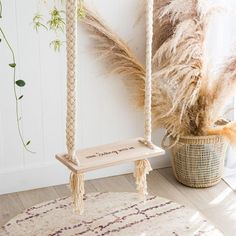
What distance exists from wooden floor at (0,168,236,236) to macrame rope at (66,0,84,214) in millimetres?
544

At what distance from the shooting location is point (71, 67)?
1.91 meters

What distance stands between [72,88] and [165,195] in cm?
97

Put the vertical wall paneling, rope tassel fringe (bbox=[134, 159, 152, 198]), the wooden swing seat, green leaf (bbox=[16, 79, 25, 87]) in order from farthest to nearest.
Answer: the vertical wall paneling < green leaf (bbox=[16, 79, 25, 87]) < rope tassel fringe (bbox=[134, 159, 152, 198]) < the wooden swing seat

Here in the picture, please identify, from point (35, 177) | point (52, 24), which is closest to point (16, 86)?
point (52, 24)

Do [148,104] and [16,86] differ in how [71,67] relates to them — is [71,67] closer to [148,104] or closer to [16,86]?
[148,104]

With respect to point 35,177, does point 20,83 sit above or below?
above

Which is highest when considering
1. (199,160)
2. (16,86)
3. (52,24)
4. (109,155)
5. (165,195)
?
(52,24)

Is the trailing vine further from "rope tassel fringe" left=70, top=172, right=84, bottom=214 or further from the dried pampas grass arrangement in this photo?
"rope tassel fringe" left=70, top=172, right=84, bottom=214

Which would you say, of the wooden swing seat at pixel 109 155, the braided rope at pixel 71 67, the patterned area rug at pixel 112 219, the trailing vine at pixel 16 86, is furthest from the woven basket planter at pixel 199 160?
the braided rope at pixel 71 67

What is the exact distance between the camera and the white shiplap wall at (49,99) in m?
2.53

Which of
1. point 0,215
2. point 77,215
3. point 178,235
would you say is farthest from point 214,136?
point 0,215

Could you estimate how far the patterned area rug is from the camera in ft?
7.58

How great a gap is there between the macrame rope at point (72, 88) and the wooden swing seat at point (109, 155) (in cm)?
3

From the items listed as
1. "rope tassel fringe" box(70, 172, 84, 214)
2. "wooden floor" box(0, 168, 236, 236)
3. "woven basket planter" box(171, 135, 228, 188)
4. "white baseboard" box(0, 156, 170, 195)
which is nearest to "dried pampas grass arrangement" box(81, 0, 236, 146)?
"woven basket planter" box(171, 135, 228, 188)
